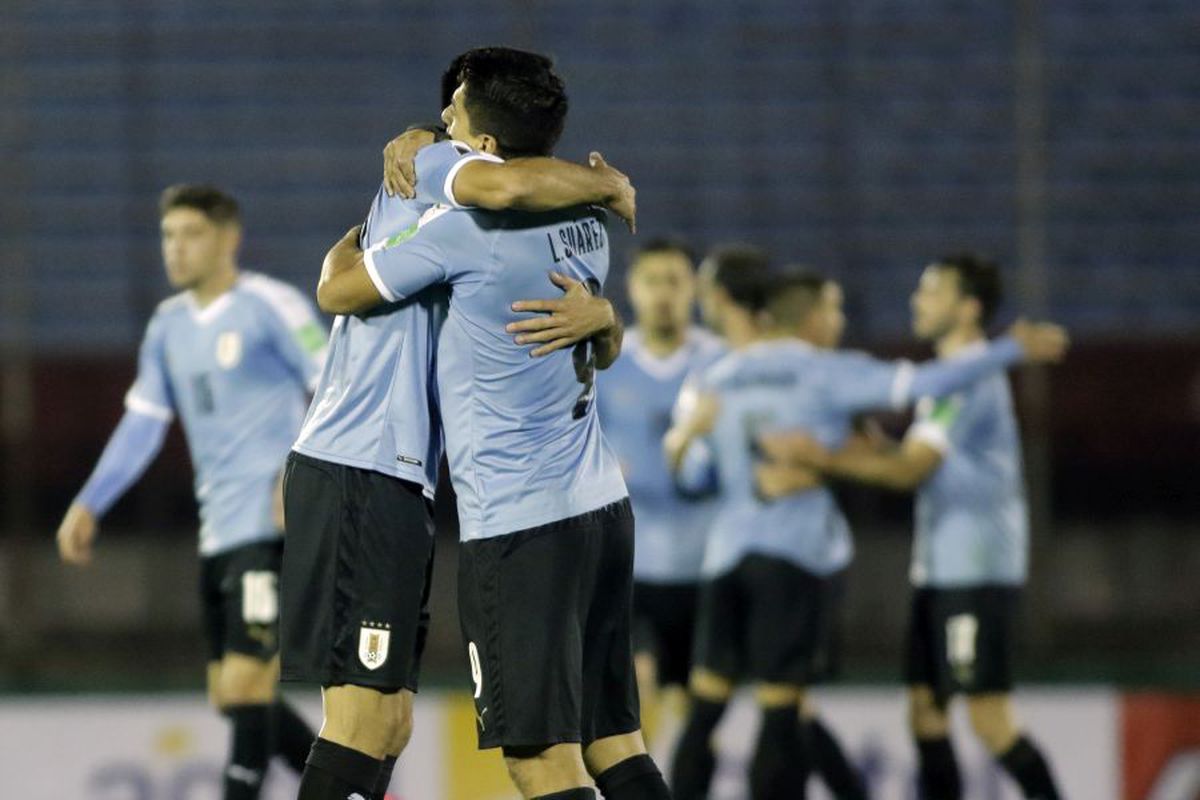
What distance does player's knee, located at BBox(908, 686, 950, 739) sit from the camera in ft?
21.8

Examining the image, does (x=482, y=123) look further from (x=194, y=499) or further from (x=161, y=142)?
(x=161, y=142)

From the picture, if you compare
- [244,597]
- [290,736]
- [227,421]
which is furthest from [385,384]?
[290,736]

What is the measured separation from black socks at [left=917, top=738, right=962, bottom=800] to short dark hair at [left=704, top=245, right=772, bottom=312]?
1568mm

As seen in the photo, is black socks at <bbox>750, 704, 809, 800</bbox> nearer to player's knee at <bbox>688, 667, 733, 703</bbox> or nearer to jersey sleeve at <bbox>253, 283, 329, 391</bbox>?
player's knee at <bbox>688, 667, 733, 703</bbox>

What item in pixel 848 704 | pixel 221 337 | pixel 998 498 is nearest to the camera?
pixel 221 337

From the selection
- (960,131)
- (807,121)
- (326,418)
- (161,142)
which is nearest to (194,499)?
(161,142)

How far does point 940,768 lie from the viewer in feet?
21.7

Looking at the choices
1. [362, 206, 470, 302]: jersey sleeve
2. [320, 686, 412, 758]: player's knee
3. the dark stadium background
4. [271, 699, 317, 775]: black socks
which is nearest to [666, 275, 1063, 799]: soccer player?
[271, 699, 317, 775]: black socks

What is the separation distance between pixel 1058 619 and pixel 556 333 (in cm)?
685

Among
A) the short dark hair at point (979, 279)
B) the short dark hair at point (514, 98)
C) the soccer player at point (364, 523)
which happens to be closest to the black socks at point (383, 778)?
the soccer player at point (364, 523)

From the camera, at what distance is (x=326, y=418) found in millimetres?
4152

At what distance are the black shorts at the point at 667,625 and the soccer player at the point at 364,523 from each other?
3037mm

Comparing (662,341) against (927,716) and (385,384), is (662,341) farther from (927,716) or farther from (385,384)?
(385,384)

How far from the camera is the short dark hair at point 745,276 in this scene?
704 cm
